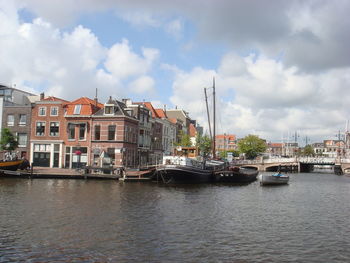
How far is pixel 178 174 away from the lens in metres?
46.0

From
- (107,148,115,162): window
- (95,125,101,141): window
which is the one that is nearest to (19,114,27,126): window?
(95,125,101,141): window

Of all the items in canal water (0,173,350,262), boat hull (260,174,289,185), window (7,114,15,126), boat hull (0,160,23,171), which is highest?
window (7,114,15,126)

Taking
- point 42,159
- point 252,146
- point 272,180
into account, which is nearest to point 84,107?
point 42,159

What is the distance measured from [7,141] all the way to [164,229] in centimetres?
4320

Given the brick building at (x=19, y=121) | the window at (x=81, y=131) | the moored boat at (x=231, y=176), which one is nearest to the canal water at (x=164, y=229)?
the moored boat at (x=231, y=176)

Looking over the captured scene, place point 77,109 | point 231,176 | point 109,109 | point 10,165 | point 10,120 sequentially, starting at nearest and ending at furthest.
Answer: point 10,165
point 231,176
point 109,109
point 77,109
point 10,120

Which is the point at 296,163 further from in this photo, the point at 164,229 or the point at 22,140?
the point at 164,229

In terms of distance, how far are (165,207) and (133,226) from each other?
22.8ft

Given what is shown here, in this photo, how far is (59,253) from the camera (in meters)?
15.2

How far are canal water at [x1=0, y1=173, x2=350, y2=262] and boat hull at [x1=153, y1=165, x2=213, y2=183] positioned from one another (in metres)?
13.1

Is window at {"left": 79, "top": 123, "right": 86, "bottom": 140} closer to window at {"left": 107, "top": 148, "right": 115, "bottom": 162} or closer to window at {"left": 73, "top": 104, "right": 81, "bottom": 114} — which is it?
window at {"left": 73, "top": 104, "right": 81, "bottom": 114}

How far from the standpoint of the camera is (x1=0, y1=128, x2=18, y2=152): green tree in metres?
55.4

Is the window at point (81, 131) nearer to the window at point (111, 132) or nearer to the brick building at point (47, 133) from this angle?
the brick building at point (47, 133)

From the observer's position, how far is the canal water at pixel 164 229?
50.9 feet
